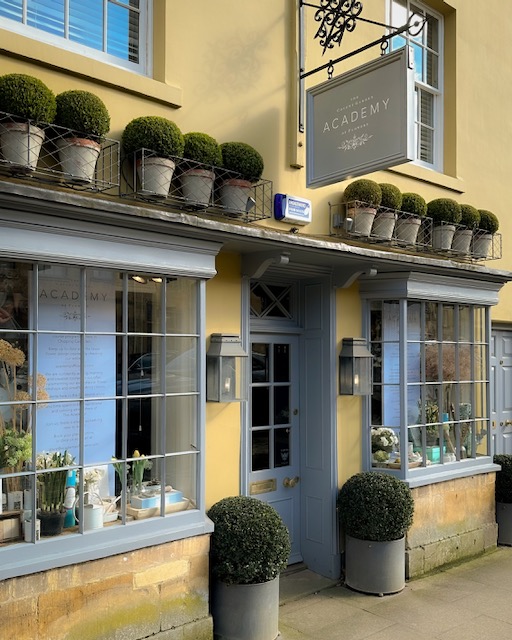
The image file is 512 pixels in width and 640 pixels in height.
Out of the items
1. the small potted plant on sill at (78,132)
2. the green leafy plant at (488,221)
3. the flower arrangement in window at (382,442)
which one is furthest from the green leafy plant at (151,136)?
the green leafy plant at (488,221)

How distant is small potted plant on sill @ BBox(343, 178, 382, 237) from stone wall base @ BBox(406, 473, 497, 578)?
284cm

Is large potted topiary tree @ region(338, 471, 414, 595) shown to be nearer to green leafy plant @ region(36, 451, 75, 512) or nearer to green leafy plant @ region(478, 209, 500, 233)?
green leafy plant @ region(36, 451, 75, 512)

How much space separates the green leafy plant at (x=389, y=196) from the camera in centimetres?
687

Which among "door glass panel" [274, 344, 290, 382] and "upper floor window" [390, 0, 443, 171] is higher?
"upper floor window" [390, 0, 443, 171]

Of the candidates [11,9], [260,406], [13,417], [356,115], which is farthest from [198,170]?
[260,406]

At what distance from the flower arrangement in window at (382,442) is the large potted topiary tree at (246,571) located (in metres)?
2.19

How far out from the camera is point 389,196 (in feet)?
22.6

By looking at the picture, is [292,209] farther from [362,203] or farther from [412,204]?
[412,204]

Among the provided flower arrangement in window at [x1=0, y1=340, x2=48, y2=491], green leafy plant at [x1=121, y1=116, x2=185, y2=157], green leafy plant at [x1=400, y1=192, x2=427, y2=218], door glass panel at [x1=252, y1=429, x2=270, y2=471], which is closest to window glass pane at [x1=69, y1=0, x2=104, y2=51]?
green leafy plant at [x1=121, y1=116, x2=185, y2=157]

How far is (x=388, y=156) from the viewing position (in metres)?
5.44

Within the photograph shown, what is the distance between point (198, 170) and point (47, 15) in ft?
5.25

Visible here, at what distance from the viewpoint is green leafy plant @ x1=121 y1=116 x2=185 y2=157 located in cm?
492

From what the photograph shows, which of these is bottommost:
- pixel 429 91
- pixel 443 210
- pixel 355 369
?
pixel 355 369

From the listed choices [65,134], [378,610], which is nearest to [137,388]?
[65,134]
